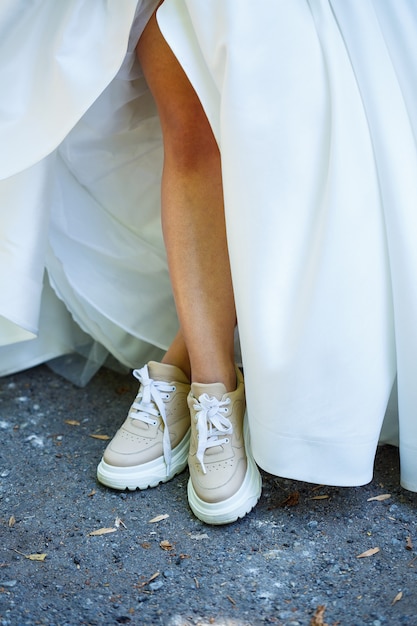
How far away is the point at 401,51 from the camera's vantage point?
1.09 m

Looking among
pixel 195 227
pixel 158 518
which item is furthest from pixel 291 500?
pixel 195 227

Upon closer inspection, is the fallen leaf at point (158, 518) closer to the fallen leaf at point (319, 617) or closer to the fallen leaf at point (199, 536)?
the fallen leaf at point (199, 536)

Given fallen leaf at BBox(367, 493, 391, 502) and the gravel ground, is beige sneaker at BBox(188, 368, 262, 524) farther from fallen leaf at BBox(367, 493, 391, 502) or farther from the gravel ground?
fallen leaf at BBox(367, 493, 391, 502)

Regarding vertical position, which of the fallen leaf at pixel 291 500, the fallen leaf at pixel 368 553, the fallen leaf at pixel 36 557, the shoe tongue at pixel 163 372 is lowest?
the fallen leaf at pixel 291 500

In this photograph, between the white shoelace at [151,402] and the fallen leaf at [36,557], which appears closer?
the fallen leaf at [36,557]

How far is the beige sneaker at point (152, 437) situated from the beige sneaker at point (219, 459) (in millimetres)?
68

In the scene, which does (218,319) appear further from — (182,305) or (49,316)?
(49,316)

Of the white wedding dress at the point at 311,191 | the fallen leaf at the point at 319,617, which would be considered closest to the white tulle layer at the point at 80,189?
the white wedding dress at the point at 311,191

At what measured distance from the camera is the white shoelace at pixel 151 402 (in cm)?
134

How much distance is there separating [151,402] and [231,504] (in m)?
0.27

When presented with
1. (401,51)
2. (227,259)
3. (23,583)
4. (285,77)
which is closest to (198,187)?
(227,259)

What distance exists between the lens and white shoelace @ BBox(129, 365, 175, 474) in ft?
4.39

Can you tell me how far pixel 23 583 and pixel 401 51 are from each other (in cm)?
96

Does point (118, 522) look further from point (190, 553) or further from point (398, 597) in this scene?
point (398, 597)
